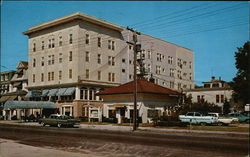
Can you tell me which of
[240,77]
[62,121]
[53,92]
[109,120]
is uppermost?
[240,77]

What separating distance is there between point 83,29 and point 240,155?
1718 inches

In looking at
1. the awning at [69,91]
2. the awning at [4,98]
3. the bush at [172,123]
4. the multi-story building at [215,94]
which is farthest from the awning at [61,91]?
the multi-story building at [215,94]

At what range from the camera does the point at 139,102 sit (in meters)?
44.3

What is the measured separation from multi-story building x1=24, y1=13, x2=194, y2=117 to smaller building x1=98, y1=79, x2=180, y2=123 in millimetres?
4610

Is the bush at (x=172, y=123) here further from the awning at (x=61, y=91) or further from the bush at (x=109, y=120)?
the awning at (x=61, y=91)

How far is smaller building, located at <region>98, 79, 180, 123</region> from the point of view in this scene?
144ft

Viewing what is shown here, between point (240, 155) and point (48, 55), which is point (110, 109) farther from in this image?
point (240, 155)

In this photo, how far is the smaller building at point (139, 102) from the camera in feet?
144

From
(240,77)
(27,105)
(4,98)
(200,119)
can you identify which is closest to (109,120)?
(200,119)

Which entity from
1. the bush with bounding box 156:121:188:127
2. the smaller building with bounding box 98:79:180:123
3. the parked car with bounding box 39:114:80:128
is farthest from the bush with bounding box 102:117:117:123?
the bush with bounding box 156:121:188:127

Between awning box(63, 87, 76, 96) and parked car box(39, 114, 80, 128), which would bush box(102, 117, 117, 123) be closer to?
parked car box(39, 114, 80, 128)

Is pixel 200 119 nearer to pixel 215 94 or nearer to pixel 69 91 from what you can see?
pixel 69 91

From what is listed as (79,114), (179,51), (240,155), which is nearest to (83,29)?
(79,114)

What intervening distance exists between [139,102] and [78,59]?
14.9 meters
